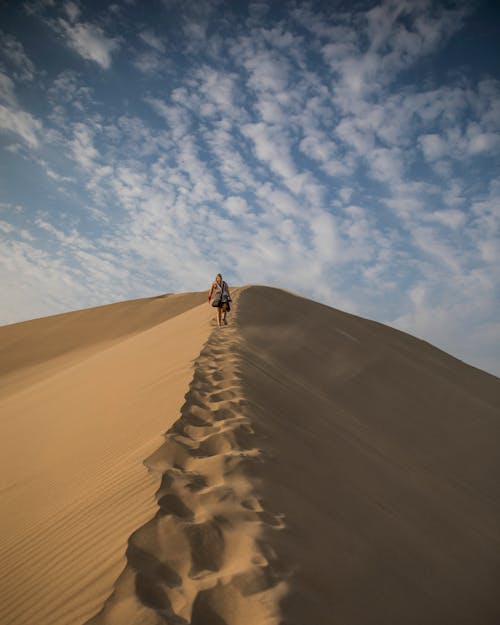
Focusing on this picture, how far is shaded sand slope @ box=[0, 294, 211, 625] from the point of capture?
1948 millimetres

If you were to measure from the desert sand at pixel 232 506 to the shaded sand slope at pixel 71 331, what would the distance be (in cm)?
870

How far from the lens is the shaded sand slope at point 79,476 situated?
1.95 meters

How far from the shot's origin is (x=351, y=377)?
384 inches

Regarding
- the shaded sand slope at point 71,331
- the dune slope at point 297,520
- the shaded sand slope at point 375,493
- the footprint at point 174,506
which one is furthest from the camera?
the shaded sand slope at point 71,331

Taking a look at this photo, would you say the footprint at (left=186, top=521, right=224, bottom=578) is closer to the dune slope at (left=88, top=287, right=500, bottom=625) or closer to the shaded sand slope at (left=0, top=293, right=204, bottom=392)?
the dune slope at (left=88, top=287, right=500, bottom=625)

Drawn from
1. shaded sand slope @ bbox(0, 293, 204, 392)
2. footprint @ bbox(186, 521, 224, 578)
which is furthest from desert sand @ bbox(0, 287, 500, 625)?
shaded sand slope @ bbox(0, 293, 204, 392)

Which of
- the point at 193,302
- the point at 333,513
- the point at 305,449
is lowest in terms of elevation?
the point at 333,513

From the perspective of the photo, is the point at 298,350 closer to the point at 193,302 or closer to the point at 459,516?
the point at 459,516

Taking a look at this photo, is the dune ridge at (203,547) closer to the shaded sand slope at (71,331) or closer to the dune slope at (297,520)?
the dune slope at (297,520)

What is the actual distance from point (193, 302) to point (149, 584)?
23.4m

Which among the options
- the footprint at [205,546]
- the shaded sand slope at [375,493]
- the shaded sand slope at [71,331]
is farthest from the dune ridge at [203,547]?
the shaded sand slope at [71,331]

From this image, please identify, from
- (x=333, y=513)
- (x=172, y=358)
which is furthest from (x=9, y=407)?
(x=333, y=513)

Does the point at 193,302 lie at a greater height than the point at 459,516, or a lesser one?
greater

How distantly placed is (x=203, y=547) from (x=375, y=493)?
2080mm
